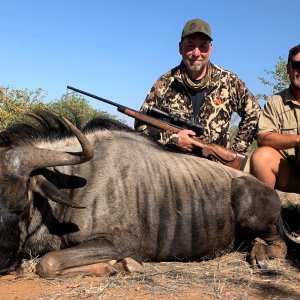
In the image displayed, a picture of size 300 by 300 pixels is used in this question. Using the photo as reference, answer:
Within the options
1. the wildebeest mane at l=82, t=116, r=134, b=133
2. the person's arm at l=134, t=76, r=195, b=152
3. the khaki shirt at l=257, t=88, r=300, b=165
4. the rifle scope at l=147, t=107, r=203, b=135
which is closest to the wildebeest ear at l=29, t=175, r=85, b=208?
the wildebeest mane at l=82, t=116, r=134, b=133

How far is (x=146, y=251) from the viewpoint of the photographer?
403cm

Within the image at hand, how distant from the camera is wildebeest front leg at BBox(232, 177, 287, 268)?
443 centimetres

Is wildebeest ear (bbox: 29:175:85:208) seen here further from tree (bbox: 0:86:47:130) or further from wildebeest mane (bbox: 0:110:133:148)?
tree (bbox: 0:86:47:130)

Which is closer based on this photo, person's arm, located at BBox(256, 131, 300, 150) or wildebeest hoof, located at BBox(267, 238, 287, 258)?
wildebeest hoof, located at BBox(267, 238, 287, 258)

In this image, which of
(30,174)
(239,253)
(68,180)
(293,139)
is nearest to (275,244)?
(239,253)

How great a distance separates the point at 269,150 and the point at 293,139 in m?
0.33

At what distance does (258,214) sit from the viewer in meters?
4.44

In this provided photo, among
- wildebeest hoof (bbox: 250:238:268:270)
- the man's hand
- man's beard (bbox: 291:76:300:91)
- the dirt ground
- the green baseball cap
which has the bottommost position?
the dirt ground

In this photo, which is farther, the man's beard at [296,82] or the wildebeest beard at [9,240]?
the man's beard at [296,82]

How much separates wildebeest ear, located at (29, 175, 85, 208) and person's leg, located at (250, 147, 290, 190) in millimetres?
2315

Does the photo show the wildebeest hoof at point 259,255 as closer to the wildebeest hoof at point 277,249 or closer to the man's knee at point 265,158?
the wildebeest hoof at point 277,249

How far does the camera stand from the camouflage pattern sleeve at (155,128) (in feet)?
16.9

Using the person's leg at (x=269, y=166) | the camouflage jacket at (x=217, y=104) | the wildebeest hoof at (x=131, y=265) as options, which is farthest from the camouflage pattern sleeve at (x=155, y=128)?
the wildebeest hoof at (x=131, y=265)

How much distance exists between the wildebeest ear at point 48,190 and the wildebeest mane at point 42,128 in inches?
13.0
